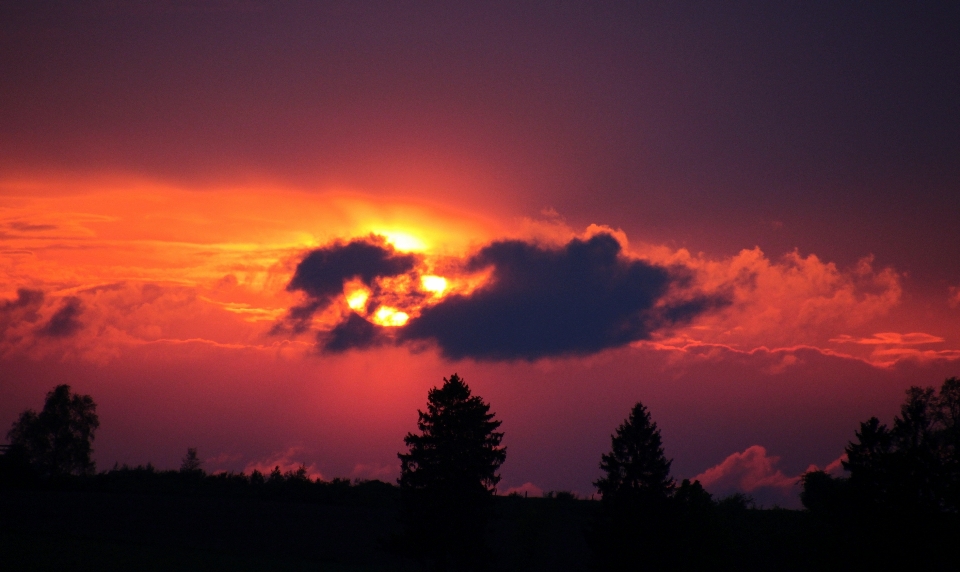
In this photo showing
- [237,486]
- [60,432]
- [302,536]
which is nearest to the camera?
[302,536]

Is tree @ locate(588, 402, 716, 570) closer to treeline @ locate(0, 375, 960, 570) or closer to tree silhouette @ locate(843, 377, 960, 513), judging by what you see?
treeline @ locate(0, 375, 960, 570)

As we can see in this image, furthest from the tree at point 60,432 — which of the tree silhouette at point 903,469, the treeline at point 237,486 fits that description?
the tree silhouette at point 903,469

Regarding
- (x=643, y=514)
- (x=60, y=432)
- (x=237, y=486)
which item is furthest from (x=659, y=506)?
(x=60, y=432)

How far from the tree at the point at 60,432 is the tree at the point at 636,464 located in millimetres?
85930

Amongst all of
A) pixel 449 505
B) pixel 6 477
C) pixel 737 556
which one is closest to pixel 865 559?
pixel 737 556

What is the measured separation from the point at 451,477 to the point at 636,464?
14.7 metres

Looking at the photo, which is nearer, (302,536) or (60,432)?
(302,536)

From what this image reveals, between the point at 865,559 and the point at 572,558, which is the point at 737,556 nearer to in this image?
the point at 572,558

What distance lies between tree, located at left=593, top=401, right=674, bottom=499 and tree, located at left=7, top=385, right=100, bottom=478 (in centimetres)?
8593

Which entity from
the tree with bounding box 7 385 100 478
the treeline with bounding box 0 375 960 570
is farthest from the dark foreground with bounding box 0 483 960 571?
the tree with bounding box 7 385 100 478

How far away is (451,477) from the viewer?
55.4m

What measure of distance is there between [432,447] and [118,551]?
24.5 meters

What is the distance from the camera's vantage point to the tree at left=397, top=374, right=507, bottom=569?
178ft

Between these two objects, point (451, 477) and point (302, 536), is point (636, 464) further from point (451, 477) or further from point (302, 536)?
point (302, 536)
